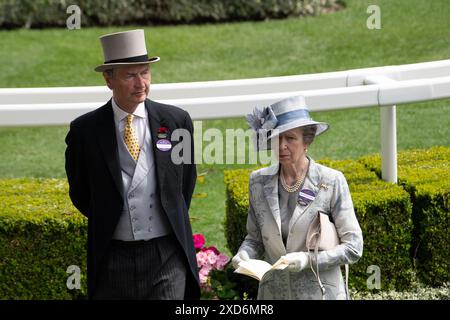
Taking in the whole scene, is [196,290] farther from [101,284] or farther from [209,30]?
[209,30]

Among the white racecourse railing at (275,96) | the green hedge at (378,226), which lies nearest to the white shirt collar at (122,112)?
the white racecourse railing at (275,96)

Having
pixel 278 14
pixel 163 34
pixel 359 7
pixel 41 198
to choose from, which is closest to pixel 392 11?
pixel 359 7

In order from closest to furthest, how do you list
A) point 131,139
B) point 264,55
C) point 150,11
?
point 131,139 < point 264,55 < point 150,11

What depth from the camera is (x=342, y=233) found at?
203 inches

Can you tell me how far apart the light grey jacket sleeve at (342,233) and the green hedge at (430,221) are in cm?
194

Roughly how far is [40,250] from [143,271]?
1.83 m

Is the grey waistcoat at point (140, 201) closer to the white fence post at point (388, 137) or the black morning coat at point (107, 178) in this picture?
the black morning coat at point (107, 178)

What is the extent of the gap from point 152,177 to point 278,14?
32.5 ft

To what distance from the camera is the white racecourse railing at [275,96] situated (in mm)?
6539

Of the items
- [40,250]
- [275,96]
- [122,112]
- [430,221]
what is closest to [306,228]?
[122,112]

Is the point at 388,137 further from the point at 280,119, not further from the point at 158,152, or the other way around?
the point at 158,152

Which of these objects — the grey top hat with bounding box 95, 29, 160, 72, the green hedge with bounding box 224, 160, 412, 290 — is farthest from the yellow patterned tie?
the green hedge with bounding box 224, 160, 412, 290

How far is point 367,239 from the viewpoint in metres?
6.98

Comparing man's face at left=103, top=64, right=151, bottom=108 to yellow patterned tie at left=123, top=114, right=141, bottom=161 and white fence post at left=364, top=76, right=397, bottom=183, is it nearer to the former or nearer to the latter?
yellow patterned tie at left=123, top=114, right=141, bottom=161
